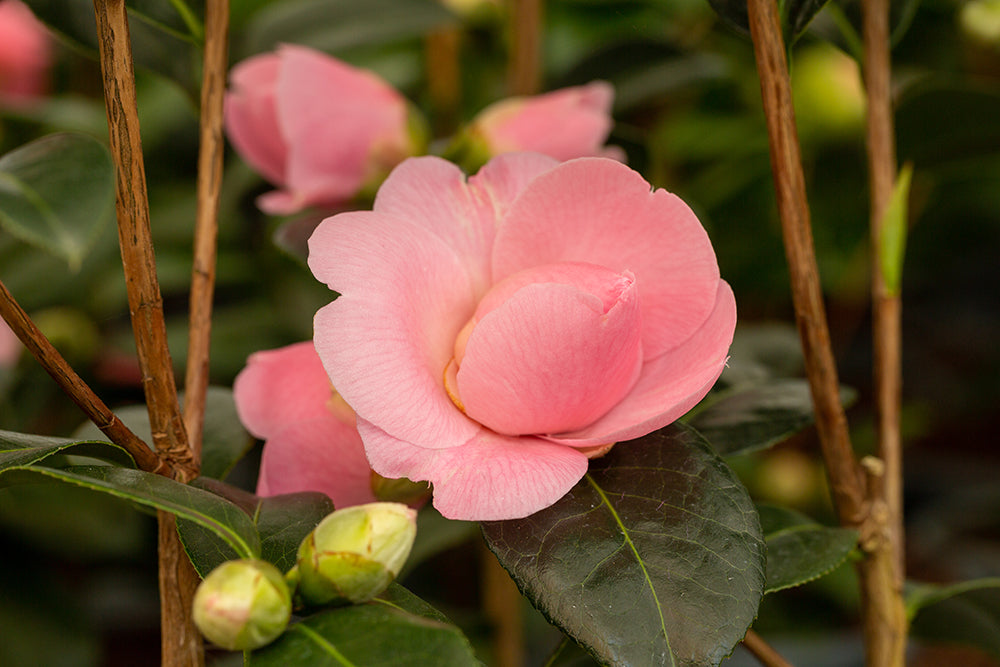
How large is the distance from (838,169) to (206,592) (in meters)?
1.17

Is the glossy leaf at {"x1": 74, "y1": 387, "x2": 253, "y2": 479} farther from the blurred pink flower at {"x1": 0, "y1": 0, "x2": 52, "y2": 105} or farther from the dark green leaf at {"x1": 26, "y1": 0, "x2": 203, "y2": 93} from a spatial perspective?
the blurred pink flower at {"x1": 0, "y1": 0, "x2": 52, "y2": 105}

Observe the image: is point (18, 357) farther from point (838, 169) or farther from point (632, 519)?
point (838, 169)

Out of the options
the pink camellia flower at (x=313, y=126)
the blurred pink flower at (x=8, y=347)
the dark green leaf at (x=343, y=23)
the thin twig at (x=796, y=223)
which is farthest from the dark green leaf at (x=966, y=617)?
the blurred pink flower at (x=8, y=347)

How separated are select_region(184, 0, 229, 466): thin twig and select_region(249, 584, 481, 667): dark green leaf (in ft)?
0.49

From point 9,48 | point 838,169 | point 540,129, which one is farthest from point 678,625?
point 9,48

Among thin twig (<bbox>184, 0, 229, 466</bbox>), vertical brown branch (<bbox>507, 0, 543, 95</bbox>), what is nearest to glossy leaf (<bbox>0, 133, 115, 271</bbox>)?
thin twig (<bbox>184, 0, 229, 466</bbox>)

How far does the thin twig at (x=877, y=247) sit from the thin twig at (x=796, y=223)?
0.10 metres

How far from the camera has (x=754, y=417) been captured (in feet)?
1.88

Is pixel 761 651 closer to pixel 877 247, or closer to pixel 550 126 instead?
pixel 877 247

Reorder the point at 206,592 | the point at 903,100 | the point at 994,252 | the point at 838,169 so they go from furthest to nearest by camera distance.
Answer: the point at 994,252 → the point at 838,169 → the point at 903,100 → the point at 206,592

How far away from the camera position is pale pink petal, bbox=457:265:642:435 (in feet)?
1.28

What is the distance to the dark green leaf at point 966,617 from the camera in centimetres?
68

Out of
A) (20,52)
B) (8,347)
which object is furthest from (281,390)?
(20,52)

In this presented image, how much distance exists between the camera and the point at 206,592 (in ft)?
1.10
